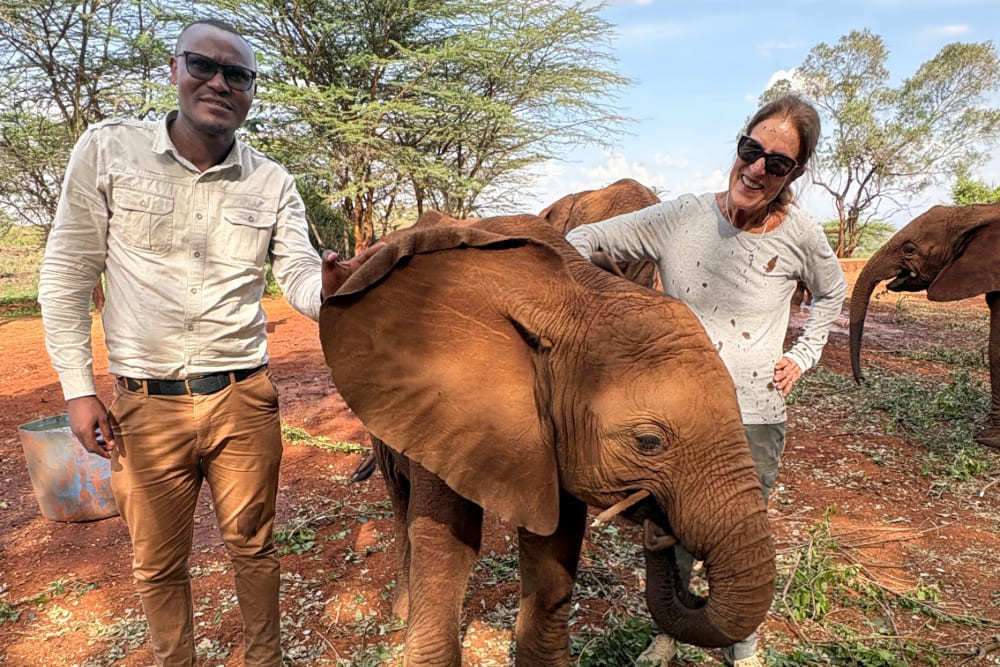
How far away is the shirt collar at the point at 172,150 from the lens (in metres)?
2.40

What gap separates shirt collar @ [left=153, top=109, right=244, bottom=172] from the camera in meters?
2.40

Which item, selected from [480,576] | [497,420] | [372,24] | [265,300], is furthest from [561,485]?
[372,24]

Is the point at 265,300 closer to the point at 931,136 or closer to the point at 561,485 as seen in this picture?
the point at 561,485

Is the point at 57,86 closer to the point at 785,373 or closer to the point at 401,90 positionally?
the point at 401,90

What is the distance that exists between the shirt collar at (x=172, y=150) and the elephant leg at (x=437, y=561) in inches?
54.9

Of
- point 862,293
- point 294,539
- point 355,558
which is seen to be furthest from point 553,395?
point 862,293

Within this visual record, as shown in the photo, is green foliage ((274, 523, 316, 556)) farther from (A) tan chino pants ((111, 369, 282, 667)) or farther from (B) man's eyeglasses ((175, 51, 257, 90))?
(B) man's eyeglasses ((175, 51, 257, 90))

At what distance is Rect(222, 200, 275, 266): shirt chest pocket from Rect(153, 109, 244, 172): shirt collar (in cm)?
15

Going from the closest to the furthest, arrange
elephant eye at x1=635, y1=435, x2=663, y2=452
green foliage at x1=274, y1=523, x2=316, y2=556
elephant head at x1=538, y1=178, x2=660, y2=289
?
elephant eye at x1=635, y1=435, x2=663, y2=452 → green foliage at x1=274, y1=523, x2=316, y2=556 → elephant head at x1=538, y1=178, x2=660, y2=289

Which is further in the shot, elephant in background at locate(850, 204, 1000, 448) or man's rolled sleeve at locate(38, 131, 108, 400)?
elephant in background at locate(850, 204, 1000, 448)

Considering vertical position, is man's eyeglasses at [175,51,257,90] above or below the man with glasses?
above

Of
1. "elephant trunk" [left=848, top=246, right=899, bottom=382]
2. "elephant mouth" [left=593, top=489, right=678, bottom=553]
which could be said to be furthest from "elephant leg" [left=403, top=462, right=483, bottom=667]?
"elephant trunk" [left=848, top=246, right=899, bottom=382]

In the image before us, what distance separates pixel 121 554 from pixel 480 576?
236 cm

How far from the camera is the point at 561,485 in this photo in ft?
6.91
